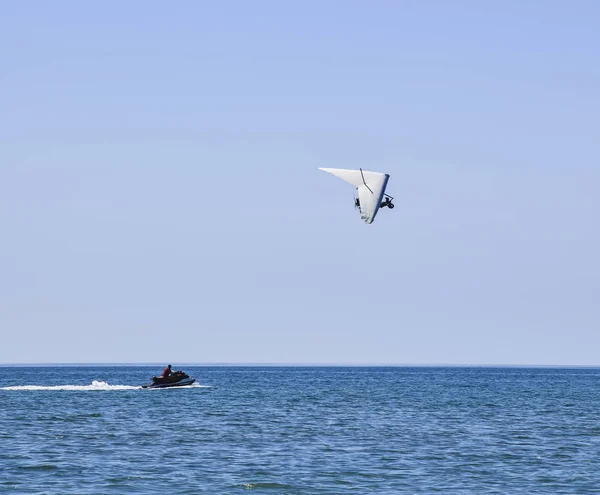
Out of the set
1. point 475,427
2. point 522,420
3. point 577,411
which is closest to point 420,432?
point 475,427

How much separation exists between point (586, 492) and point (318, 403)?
54.6 meters

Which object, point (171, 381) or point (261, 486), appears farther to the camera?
point (171, 381)

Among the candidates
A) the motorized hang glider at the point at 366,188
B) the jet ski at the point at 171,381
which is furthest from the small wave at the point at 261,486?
the jet ski at the point at 171,381

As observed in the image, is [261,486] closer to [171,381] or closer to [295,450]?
[295,450]

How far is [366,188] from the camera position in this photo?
46062mm

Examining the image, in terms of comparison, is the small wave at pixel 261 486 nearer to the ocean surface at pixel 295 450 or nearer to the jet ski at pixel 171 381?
the ocean surface at pixel 295 450

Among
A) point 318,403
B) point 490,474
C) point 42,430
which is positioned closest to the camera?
point 490,474

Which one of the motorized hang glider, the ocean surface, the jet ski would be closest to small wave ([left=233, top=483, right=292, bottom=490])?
the ocean surface

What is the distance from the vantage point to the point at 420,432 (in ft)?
192

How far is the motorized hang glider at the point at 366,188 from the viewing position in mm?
45469

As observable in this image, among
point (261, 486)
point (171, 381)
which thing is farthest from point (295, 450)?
point (171, 381)

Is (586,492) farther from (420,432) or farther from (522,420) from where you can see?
(522,420)

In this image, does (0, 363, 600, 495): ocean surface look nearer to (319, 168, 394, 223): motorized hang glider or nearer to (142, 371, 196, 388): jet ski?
(319, 168, 394, 223): motorized hang glider

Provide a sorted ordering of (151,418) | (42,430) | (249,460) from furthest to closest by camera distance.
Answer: (151,418) < (42,430) < (249,460)
